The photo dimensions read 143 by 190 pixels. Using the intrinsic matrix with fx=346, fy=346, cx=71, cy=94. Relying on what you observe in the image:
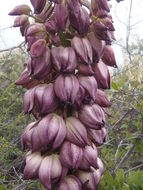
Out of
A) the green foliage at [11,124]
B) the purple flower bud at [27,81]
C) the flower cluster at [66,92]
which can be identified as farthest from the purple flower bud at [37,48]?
the green foliage at [11,124]

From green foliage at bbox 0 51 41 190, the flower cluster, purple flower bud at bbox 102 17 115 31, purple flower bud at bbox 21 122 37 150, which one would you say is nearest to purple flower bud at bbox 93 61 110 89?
the flower cluster

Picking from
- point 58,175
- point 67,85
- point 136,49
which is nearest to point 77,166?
point 58,175

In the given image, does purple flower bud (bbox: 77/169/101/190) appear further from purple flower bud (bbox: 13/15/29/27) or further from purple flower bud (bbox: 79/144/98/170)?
purple flower bud (bbox: 13/15/29/27)

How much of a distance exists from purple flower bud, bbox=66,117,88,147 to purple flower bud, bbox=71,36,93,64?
18 centimetres

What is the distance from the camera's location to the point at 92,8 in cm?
105

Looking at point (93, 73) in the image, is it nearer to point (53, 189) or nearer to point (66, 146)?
point (66, 146)

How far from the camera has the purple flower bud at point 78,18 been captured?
952mm

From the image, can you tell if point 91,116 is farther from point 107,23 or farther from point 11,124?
point 11,124

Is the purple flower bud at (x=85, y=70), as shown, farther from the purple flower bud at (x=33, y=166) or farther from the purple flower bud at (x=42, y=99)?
the purple flower bud at (x=33, y=166)

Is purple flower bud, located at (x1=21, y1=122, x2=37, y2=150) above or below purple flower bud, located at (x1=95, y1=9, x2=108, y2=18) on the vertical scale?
below

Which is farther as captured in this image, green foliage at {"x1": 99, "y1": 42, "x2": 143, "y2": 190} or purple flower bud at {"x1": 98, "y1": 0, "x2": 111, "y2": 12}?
green foliage at {"x1": 99, "y1": 42, "x2": 143, "y2": 190}

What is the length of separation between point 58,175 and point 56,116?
160mm

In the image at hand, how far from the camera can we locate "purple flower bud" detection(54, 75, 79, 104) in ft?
3.02

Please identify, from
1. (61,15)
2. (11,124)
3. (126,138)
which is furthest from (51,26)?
(11,124)
